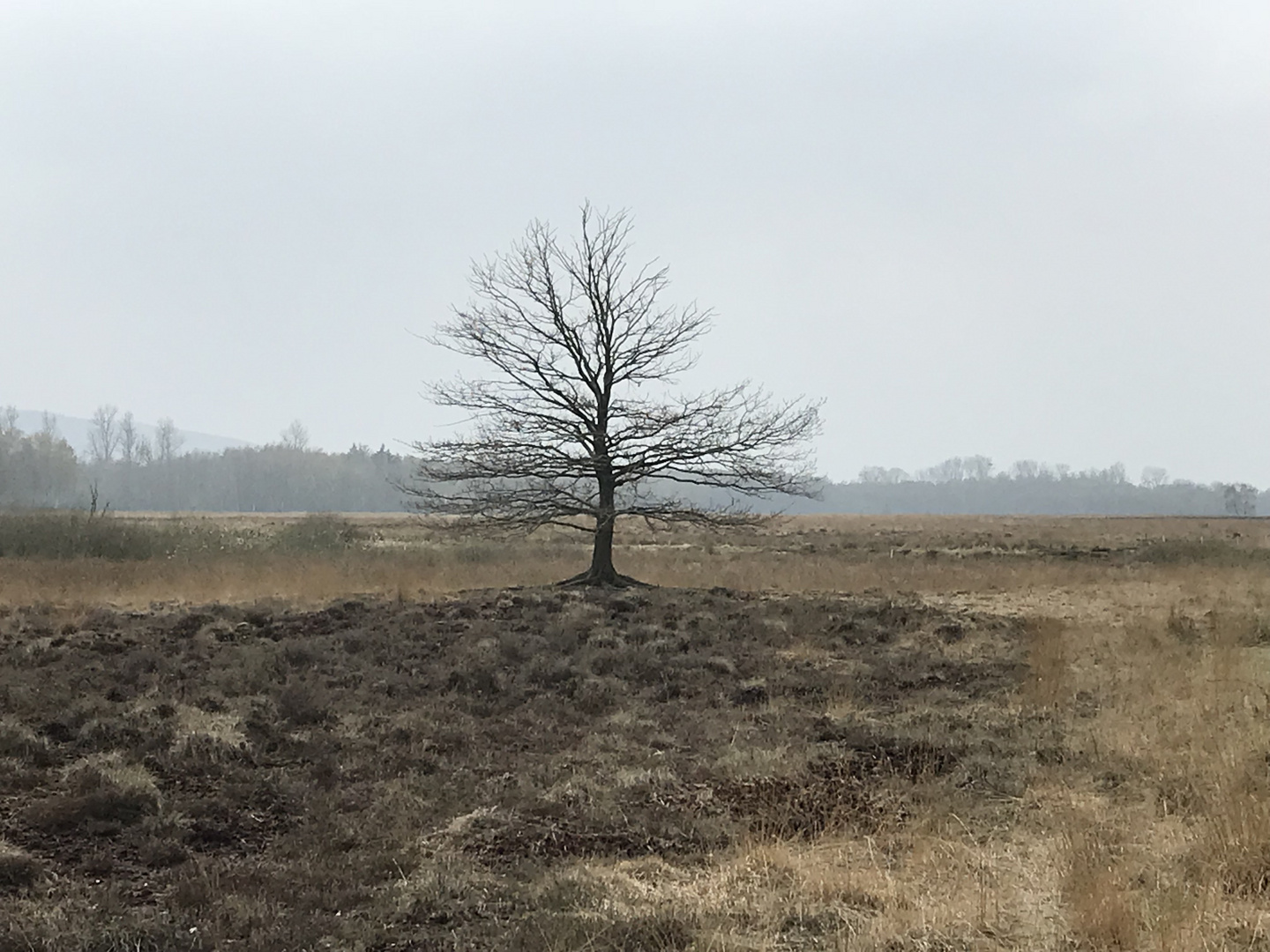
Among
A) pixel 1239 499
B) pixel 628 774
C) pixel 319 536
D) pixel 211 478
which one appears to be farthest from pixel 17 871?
pixel 211 478

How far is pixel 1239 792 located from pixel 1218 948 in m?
2.82

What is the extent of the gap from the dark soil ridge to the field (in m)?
0.04

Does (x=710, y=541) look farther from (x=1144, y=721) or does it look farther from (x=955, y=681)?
(x=1144, y=721)

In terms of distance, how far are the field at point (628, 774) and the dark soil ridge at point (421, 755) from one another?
1.5 inches

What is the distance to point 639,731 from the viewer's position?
31.1 feet

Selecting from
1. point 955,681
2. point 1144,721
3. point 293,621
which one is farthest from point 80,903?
point 293,621

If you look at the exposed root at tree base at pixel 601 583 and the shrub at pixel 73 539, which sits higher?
the shrub at pixel 73 539

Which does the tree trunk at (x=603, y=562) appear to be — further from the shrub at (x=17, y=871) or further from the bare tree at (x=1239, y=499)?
the bare tree at (x=1239, y=499)

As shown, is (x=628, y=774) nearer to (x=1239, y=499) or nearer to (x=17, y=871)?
(x=17, y=871)

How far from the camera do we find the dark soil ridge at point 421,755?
5.46m

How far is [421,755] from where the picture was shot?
8516mm

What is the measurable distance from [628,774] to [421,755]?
77.8 inches

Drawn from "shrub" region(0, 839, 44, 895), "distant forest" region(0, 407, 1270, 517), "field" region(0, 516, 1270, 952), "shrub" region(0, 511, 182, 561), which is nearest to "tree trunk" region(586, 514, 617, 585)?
"field" region(0, 516, 1270, 952)

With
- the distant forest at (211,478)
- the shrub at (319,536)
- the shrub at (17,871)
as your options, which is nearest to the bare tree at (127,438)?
the distant forest at (211,478)
